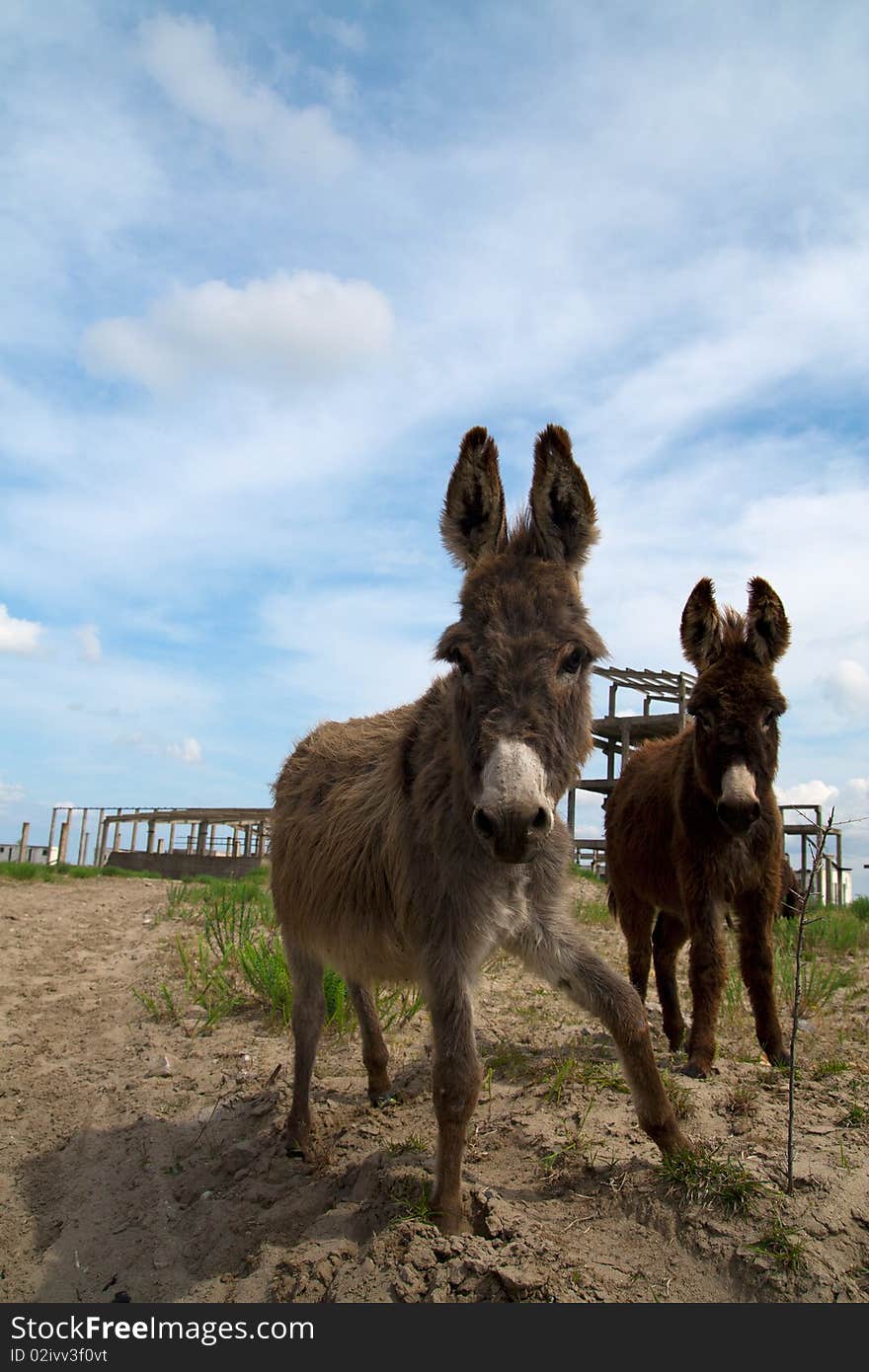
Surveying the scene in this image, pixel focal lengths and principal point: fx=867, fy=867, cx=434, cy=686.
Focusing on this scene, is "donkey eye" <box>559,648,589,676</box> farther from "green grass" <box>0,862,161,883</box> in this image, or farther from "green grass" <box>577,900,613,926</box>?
"green grass" <box>0,862,161,883</box>

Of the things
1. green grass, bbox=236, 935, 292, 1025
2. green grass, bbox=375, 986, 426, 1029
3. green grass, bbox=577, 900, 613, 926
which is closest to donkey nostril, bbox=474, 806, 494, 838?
green grass, bbox=375, 986, 426, 1029

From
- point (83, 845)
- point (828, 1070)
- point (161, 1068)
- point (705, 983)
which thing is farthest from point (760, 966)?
point (83, 845)

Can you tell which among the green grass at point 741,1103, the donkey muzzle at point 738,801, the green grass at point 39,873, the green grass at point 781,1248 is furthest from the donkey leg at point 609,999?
the green grass at point 39,873

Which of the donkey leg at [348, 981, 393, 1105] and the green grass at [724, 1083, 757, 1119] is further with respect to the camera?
the donkey leg at [348, 981, 393, 1105]

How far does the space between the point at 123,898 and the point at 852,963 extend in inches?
391

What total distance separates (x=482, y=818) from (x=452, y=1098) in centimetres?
110

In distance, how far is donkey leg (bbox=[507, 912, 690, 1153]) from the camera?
318 centimetres

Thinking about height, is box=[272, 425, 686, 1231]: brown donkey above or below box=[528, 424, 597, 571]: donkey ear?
below

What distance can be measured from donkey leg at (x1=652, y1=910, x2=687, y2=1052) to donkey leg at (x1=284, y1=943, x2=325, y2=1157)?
8.03 feet

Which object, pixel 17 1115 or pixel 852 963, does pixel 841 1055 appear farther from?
pixel 17 1115

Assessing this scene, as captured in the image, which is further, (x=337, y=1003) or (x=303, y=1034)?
(x=337, y=1003)

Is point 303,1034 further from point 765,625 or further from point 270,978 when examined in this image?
point 765,625

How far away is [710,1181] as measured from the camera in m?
2.96

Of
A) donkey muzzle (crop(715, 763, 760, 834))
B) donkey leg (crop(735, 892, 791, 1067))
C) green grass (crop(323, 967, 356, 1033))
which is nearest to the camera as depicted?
donkey muzzle (crop(715, 763, 760, 834))
